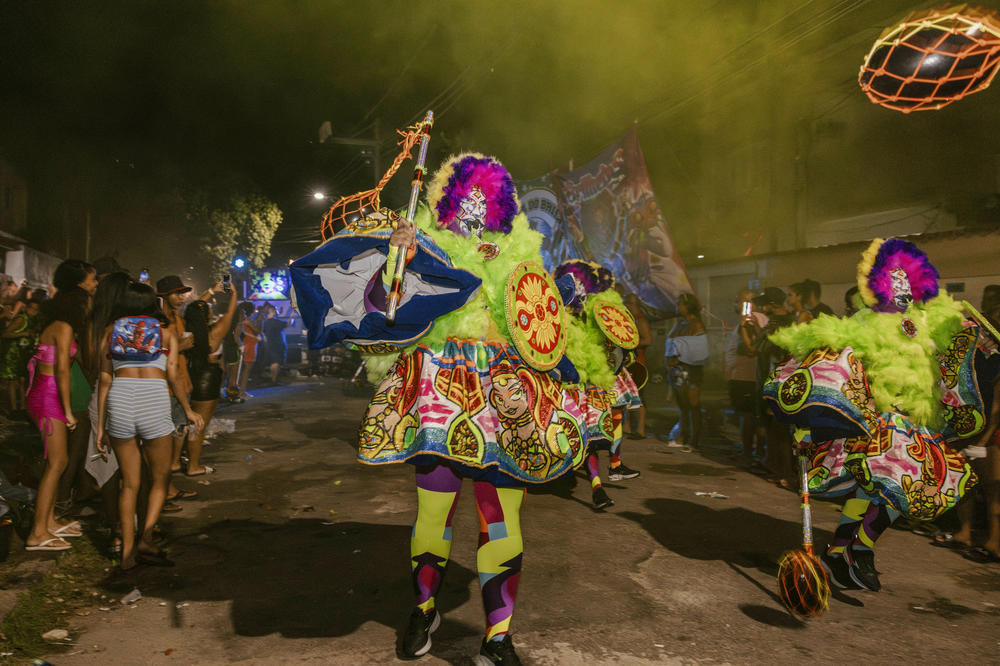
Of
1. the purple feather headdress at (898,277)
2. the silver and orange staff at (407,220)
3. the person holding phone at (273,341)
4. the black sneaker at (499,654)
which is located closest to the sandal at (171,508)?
the black sneaker at (499,654)

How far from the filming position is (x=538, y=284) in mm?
2943

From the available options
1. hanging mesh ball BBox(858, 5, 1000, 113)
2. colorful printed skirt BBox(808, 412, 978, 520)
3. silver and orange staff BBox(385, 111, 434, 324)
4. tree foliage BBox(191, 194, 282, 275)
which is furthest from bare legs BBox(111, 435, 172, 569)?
tree foliage BBox(191, 194, 282, 275)

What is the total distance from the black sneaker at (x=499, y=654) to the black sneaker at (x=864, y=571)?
2.38 metres

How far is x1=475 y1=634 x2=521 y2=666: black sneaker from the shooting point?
271 centimetres

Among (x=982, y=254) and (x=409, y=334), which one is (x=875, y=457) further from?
(x=982, y=254)

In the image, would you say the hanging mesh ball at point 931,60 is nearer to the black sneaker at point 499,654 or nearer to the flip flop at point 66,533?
the black sneaker at point 499,654

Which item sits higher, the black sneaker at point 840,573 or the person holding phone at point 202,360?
the person holding phone at point 202,360

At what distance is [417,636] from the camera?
113 inches

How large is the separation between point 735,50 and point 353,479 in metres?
11.4

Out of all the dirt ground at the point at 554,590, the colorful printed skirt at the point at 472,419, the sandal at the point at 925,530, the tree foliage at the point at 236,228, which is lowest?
the sandal at the point at 925,530

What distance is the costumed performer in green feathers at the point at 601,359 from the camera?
509 centimetres

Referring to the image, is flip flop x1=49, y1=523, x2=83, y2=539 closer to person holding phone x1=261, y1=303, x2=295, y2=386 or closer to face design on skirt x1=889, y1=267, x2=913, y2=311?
face design on skirt x1=889, y1=267, x2=913, y2=311

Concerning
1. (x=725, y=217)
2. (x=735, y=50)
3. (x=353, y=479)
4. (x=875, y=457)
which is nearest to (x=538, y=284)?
(x=875, y=457)

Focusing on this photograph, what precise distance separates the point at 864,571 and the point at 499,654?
2529mm
